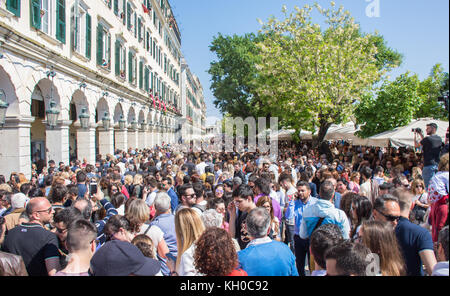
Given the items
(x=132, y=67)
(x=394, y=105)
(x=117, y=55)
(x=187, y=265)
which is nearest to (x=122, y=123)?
(x=117, y=55)

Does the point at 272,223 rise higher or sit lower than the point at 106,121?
lower

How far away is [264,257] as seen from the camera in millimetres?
2947

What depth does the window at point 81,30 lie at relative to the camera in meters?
14.3

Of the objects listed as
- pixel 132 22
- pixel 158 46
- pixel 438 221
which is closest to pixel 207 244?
pixel 438 221

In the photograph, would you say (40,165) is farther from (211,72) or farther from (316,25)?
(211,72)

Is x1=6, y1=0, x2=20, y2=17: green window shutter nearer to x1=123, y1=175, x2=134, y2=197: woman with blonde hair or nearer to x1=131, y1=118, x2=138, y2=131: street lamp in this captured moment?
x1=123, y1=175, x2=134, y2=197: woman with blonde hair

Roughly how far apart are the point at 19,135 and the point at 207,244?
32.8 ft

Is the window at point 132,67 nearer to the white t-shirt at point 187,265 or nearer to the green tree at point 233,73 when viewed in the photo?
the green tree at point 233,73

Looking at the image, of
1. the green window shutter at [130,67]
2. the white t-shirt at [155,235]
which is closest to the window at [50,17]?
the green window shutter at [130,67]

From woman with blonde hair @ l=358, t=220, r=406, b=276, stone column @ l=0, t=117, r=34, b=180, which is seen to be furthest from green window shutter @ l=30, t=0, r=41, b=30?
woman with blonde hair @ l=358, t=220, r=406, b=276

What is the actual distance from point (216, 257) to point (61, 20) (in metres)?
13.3

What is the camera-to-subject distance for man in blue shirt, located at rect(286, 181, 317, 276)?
4855 mm

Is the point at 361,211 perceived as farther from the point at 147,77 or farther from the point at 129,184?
the point at 147,77

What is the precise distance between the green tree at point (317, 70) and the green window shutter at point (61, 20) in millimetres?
10972
